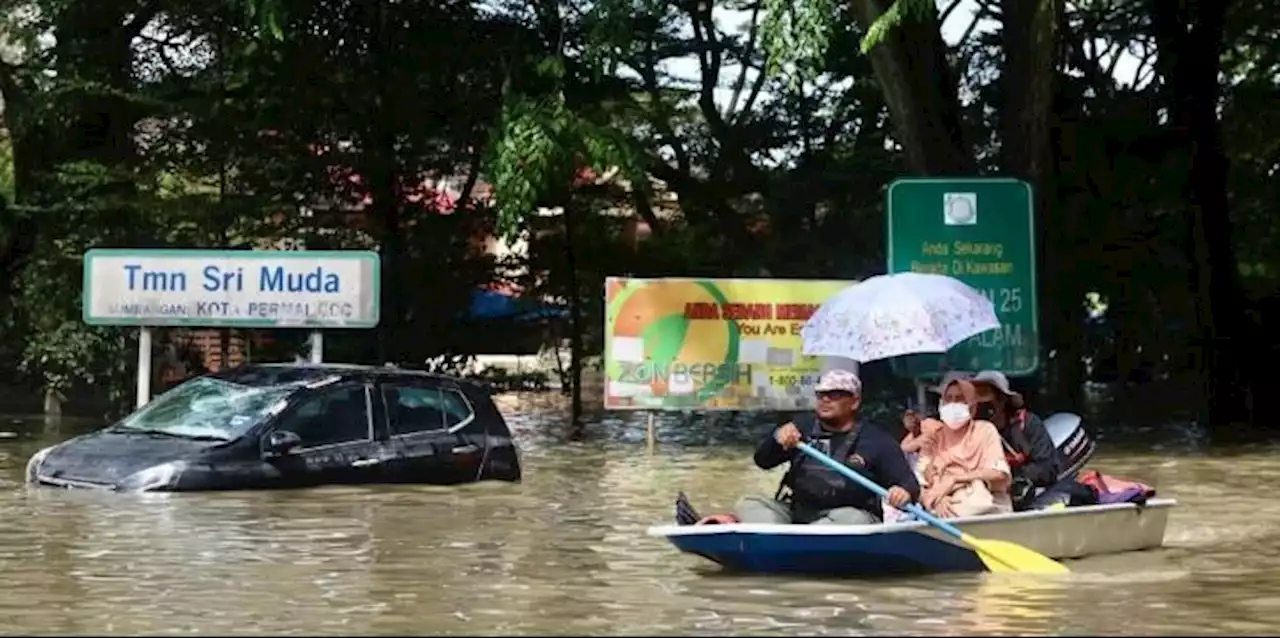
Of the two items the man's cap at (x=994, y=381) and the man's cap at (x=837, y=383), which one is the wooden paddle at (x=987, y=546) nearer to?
the man's cap at (x=837, y=383)

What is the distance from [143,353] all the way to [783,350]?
768 cm

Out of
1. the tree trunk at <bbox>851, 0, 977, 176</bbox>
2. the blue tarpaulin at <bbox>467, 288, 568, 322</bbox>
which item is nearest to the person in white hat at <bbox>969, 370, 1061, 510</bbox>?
the tree trunk at <bbox>851, 0, 977, 176</bbox>

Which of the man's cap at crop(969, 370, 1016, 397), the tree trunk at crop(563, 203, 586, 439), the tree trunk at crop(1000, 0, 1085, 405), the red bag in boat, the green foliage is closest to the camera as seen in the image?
the man's cap at crop(969, 370, 1016, 397)

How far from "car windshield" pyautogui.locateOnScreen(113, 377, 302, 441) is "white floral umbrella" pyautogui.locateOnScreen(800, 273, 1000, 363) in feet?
16.0

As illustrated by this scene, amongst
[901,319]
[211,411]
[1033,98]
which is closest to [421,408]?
[211,411]

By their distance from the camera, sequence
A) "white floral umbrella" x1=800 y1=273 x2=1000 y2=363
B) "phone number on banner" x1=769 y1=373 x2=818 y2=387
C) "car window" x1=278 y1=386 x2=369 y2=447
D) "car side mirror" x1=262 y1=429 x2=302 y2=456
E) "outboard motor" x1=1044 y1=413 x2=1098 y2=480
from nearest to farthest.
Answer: "outboard motor" x1=1044 y1=413 x2=1098 y2=480, "white floral umbrella" x1=800 y1=273 x2=1000 y2=363, "car side mirror" x1=262 y1=429 x2=302 y2=456, "car window" x1=278 y1=386 x2=369 y2=447, "phone number on banner" x1=769 y1=373 x2=818 y2=387

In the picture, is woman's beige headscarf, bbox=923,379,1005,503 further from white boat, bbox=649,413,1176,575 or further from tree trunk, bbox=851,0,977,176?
tree trunk, bbox=851,0,977,176

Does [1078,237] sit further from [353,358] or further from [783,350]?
[353,358]

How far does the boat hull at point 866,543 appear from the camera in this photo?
1141cm

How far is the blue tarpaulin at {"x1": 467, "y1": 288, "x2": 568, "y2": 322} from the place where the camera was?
31.1 meters

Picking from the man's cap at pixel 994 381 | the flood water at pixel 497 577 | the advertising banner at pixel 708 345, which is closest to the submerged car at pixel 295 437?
the flood water at pixel 497 577

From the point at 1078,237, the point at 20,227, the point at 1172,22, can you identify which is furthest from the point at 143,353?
the point at 1172,22

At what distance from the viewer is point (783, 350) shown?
79.6 ft

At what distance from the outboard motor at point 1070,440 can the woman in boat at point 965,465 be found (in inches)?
61.2
